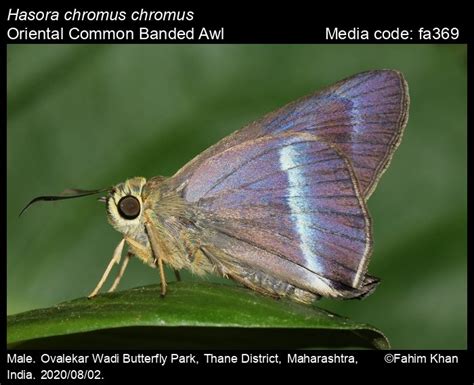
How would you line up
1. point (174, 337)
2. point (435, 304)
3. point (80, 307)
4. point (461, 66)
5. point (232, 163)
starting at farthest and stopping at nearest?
1. point (461, 66)
2. point (435, 304)
3. point (232, 163)
4. point (174, 337)
5. point (80, 307)

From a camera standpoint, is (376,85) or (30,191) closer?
(376,85)

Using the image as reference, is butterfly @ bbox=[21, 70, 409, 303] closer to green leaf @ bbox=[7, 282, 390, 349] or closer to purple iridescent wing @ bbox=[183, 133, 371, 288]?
purple iridescent wing @ bbox=[183, 133, 371, 288]

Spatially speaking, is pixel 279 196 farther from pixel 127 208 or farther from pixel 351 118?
pixel 127 208

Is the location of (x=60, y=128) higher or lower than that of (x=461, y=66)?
lower

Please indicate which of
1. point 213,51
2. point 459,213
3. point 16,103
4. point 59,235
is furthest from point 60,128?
point 459,213

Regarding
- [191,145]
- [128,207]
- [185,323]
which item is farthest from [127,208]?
[185,323]

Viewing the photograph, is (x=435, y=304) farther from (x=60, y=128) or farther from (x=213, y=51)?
(x=60, y=128)
